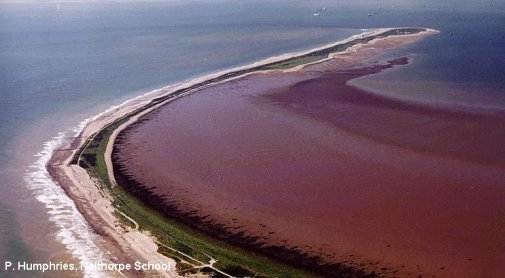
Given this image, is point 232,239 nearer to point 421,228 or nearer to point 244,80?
point 421,228

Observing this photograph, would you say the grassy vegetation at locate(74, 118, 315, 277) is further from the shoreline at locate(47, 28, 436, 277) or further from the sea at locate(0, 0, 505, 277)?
the sea at locate(0, 0, 505, 277)

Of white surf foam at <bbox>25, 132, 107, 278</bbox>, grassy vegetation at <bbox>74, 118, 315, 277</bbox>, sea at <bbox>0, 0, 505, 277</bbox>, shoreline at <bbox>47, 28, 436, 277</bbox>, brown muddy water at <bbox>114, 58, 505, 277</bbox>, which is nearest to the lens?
grassy vegetation at <bbox>74, 118, 315, 277</bbox>

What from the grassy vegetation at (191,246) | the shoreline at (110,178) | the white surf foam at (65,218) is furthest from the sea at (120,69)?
the grassy vegetation at (191,246)

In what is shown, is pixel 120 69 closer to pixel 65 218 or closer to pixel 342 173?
pixel 65 218

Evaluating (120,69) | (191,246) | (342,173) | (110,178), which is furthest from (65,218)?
(120,69)

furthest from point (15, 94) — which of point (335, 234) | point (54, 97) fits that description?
point (335, 234)

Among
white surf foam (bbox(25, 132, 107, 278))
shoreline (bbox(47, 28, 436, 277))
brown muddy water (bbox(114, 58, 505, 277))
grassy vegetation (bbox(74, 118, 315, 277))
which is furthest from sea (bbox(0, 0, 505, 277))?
brown muddy water (bbox(114, 58, 505, 277))
